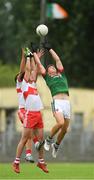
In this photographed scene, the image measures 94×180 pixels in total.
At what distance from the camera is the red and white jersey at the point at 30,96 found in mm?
21797

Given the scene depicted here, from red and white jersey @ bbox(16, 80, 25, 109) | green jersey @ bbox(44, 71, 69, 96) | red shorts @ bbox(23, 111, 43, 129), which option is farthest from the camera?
red and white jersey @ bbox(16, 80, 25, 109)

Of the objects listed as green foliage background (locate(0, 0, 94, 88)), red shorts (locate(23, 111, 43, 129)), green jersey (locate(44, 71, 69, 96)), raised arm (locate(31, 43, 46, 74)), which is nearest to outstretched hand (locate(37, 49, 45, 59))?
raised arm (locate(31, 43, 46, 74))

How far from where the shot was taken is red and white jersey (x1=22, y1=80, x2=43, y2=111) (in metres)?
21.8

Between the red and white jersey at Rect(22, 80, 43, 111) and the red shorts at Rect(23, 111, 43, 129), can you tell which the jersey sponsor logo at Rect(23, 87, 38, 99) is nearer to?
the red and white jersey at Rect(22, 80, 43, 111)

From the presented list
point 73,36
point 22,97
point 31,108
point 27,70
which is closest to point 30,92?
point 31,108

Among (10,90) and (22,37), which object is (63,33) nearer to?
(22,37)

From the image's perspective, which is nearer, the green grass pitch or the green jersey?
the green jersey

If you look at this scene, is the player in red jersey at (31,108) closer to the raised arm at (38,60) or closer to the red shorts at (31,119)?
the red shorts at (31,119)

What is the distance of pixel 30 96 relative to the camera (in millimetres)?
21844

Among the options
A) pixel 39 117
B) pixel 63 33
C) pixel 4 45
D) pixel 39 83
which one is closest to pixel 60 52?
pixel 63 33

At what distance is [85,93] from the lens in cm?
5281

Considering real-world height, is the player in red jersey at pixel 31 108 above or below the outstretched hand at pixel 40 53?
below

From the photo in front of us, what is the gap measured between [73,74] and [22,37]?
6.85 meters

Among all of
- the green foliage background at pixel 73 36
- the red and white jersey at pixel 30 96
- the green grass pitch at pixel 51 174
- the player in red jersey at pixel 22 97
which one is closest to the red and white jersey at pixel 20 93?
the player in red jersey at pixel 22 97
